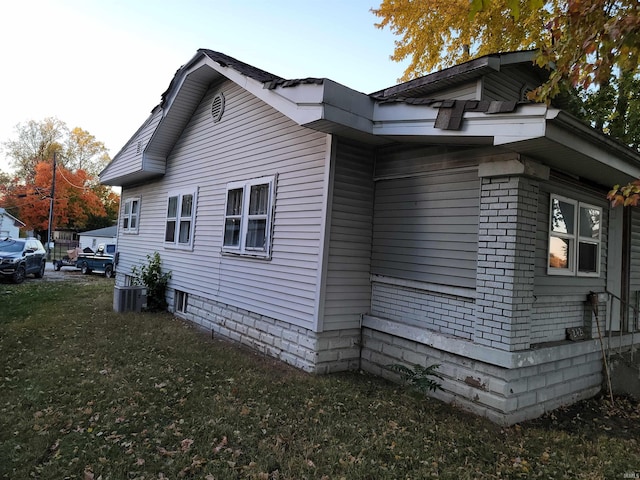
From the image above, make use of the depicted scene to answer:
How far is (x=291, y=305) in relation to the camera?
6168 millimetres

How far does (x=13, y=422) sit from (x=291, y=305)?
139 inches

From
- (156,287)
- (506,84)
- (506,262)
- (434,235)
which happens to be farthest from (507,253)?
(156,287)

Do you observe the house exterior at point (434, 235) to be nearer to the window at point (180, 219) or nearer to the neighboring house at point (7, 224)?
the window at point (180, 219)

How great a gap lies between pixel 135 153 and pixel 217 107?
388 centimetres

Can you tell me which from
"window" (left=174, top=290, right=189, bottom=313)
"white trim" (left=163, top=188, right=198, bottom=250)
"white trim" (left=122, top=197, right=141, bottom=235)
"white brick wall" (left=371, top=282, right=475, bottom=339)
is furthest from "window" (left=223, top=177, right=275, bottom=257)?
"white trim" (left=122, top=197, right=141, bottom=235)

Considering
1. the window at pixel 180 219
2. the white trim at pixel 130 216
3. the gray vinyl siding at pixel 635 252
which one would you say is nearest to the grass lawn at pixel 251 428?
the gray vinyl siding at pixel 635 252

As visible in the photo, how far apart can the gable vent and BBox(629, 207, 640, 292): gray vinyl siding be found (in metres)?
8.04

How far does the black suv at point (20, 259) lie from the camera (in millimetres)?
14852

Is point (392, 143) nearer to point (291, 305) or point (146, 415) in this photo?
point (291, 305)

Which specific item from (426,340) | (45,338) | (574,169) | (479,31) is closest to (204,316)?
(45,338)

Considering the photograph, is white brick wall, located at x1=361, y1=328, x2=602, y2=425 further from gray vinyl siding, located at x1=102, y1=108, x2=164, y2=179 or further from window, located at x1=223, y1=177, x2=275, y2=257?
gray vinyl siding, located at x1=102, y1=108, x2=164, y2=179

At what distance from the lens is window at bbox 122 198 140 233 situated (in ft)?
41.6

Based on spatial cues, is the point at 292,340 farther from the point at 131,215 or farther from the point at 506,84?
the point at 131,215

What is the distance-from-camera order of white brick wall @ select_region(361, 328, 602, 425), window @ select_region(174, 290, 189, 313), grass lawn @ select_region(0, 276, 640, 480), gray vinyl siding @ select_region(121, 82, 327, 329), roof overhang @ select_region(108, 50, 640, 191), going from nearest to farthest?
grass lawn @ select_region(0, 276, 640, 480)
roof overhang @ select_region(108, 50, 640, 191)
white brick wall @ select_region(361, 328, 602, 425)
gray vinyl siding @ select_region(121, 82, 327, 329)
window @ select_region(174, 290, 189, 313)
